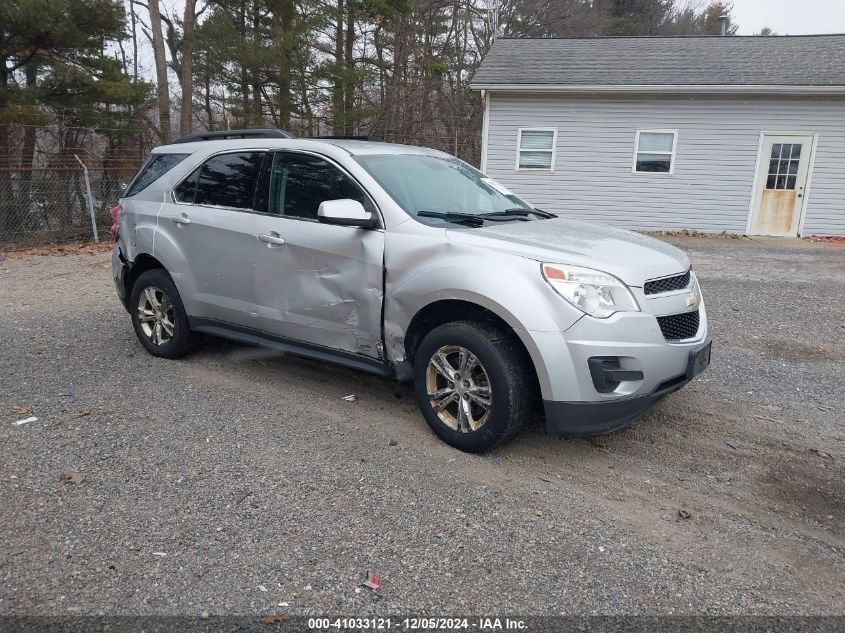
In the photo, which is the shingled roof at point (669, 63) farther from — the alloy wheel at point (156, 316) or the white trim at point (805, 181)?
the alloy wheel at point (156, 316)

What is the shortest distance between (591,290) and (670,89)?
12.9 metres

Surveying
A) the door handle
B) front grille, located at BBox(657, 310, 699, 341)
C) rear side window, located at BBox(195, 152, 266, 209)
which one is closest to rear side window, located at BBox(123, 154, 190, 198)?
rear side window, located at BBox(195, 152, 266, 209)

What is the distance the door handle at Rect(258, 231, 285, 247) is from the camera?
4.40m

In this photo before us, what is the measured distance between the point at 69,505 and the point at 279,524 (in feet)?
3.57

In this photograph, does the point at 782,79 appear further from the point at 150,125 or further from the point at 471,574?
the point at 471,574

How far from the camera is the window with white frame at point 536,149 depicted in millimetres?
15344

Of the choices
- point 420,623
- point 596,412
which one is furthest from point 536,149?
point 420,623

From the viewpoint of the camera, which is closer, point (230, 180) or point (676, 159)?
point (230, 180)

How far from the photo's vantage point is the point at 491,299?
3.50 meters

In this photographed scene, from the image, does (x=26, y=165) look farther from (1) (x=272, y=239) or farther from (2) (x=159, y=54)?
(1) (x=272, y=239)

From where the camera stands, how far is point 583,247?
3.70 metres

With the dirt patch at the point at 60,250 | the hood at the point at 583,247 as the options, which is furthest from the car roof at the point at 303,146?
the dirt patch at the point at 60,250

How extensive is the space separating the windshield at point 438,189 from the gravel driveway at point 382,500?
1390 millimetres

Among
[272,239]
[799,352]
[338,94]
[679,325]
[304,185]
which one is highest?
[338,94]
